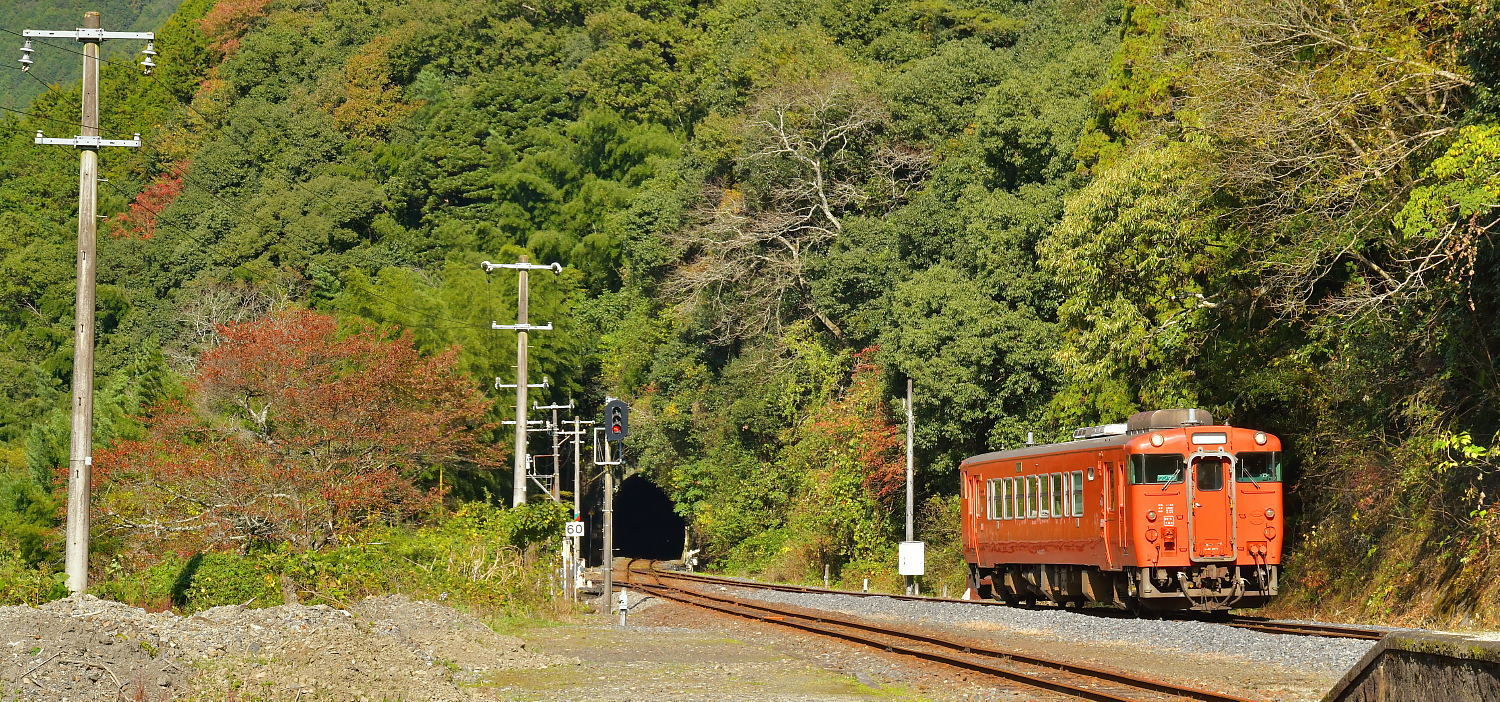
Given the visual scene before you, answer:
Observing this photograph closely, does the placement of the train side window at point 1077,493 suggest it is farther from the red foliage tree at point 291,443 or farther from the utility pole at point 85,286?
the red foliage tree at point 291,443

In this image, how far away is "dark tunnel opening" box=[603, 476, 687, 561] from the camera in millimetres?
91500

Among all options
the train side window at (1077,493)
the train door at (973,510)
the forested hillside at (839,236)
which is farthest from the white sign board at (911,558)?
the train side window at (1077,493)

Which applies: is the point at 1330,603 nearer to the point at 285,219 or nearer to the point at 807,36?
the point at 807,36

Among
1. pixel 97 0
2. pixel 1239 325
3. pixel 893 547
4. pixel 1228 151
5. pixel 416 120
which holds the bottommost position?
pixel 893 547

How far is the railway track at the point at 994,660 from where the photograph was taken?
1438 centimetres

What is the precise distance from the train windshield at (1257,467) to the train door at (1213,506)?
17 cm

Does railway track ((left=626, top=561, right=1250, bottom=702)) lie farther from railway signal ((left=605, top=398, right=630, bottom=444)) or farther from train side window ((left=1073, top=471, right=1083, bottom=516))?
railway signal ((left=605, top=398, right=630, bottom=444))

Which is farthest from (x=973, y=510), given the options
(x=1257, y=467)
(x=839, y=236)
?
(x=839, y=236)

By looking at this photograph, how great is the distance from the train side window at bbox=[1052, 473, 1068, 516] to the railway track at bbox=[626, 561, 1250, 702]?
11.0 feet

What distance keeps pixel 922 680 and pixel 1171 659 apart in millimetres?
3143

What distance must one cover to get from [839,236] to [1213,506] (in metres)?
29.5

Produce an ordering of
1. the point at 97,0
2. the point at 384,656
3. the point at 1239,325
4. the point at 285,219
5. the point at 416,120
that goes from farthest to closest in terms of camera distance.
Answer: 1. the point at 97,0
2. the point at 416,120
3. the point at 285,219
4. the point at 1239,325
5. the point at 384,656

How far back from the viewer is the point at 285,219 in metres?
77.1

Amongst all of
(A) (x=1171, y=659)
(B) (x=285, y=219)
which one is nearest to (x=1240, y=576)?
(A) (x=1171, y=659)
